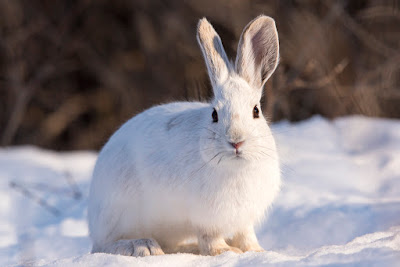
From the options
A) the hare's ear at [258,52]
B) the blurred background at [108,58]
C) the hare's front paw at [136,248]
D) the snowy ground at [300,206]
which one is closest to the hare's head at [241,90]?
the hare's ear at [258,52]

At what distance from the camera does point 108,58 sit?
9.63 m

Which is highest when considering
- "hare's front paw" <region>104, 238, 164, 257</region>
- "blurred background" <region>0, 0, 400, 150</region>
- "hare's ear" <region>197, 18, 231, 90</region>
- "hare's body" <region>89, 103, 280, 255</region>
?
"blurred background" <region>0, 0, 400, 150</region>

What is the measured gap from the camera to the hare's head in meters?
2.73

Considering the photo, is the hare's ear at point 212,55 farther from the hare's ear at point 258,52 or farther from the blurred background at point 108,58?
the blurred background at point 108,58

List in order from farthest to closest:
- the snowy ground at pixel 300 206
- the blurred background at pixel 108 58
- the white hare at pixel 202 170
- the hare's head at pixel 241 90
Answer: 1. the blurred background at pixel 108 58
2. the white hare at pixel 202 170
3. the hare's head at pixel 241 90
4. the snowy ground at pixel 300 206

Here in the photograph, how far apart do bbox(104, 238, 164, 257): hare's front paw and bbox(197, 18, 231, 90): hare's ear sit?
0.90 meters

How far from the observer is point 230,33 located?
5.67 meters

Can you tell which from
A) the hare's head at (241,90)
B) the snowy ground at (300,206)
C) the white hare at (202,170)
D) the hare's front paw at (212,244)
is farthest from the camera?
the hare's front paw at (212,244)

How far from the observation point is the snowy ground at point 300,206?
101 inches

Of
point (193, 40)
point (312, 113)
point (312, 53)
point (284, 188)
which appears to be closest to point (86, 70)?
point (193, 40)

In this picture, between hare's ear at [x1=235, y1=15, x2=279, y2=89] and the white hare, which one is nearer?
the white hare

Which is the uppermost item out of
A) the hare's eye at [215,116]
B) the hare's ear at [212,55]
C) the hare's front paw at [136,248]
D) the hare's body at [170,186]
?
the hare's ear at [212,55]

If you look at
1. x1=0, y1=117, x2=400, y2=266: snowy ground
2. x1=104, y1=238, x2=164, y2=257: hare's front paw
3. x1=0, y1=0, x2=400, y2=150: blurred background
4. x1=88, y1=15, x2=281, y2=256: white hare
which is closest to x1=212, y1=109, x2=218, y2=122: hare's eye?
x1=88, y1=15, x2=281, y2=256: white hare

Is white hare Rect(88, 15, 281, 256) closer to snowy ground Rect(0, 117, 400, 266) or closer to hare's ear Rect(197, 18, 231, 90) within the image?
hare's ear Rect(197, 18, 231, 90)
